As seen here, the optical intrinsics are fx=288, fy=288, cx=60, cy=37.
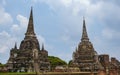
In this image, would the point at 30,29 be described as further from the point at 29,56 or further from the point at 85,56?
the point at 85,56

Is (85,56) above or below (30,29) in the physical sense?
below

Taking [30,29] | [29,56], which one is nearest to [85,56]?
[29,56]

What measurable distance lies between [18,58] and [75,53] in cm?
1407

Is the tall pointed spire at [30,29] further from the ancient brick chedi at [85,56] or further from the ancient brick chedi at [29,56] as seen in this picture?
the ancient brick chedi at [85,56]

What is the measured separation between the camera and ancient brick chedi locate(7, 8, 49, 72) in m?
62.7

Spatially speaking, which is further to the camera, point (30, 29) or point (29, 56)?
point (30, 29)

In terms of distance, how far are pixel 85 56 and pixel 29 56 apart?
44.6 feet

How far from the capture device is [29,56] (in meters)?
63.8

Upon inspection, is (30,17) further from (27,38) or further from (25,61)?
(25,61)

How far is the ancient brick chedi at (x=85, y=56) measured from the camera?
66.1m

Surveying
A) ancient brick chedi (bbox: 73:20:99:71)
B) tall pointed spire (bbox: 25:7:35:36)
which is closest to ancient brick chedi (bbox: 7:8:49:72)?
tall pointed spire (bbox: 25:7:35:36)

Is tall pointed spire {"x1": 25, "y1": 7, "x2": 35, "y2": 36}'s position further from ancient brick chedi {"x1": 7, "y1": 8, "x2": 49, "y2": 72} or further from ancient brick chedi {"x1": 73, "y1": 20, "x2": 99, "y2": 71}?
ancient brick chedi {"x1": 73, "y1": 20, "x2": 99, "y2": 71}

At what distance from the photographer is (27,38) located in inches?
2618

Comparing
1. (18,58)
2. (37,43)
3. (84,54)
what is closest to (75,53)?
(84,54)
